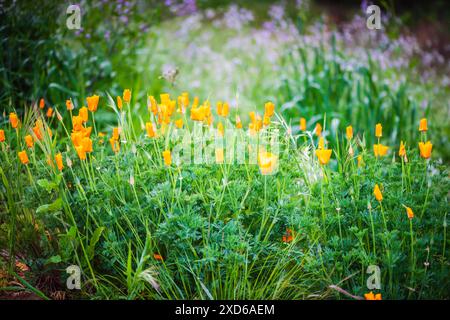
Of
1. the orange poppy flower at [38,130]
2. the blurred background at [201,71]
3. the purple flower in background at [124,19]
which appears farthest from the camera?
the purple flower in background at [124,19]

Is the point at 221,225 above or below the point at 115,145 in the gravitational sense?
below

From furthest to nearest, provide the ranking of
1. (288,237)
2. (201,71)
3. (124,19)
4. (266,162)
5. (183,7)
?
(201,71), (183,7), (124,19), (288,237), (266,162)

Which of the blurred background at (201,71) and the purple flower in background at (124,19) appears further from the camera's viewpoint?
the purple flower in background at (124,19)

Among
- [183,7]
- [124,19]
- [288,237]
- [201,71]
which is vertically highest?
[183,7]

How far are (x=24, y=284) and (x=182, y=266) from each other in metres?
0.70

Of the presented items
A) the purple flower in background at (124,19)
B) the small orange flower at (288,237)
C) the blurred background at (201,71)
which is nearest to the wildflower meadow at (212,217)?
the small orange flower at (288,237)

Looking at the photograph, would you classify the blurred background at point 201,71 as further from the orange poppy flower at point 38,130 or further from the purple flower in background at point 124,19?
the orange poppy flower at point 38,130

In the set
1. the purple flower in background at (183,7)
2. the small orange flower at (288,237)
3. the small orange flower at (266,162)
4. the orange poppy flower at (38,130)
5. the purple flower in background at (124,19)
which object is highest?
the purple flower in background at (183,7)

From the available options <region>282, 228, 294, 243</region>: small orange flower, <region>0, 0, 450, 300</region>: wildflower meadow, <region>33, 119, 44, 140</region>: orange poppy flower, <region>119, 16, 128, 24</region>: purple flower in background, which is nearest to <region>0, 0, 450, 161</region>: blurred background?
<region>119, 16, 128, 24</region>: purple flower in background

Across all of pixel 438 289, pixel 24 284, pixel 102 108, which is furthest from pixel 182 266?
pixel 102 108

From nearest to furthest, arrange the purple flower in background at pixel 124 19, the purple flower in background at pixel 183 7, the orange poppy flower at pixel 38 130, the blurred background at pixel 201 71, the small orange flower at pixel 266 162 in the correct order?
the small orange flower at pixel 266 162
the orange poppy flower at pixel 38 130
the blurred background at pixel 201 71
the purple flower in background at pixel 124 19
the purple flower in background at pixel 183 7

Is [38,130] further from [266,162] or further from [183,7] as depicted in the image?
[183,7]

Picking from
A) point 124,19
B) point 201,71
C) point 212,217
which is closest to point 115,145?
point 212,217

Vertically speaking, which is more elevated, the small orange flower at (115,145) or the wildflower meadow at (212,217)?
the small orange flower at (115,145)
